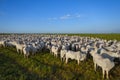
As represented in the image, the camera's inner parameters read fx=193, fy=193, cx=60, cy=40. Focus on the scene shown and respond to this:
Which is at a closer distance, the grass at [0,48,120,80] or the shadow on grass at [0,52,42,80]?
the grass at [0,48,120,80]

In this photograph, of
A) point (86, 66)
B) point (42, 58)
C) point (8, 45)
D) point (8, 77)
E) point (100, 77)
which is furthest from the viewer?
point (8, 45)

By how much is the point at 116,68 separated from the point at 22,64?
9.68 meters

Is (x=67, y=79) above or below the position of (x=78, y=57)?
below

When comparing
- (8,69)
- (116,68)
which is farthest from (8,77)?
(116,68)

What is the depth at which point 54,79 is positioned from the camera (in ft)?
50.5

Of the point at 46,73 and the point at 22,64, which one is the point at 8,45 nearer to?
the point at 22,64

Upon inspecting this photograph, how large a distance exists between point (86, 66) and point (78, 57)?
118 centimetres

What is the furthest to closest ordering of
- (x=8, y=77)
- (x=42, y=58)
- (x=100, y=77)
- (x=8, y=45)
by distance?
(x=8, y=45) → (x=42, y=58) → (x=8, y=77) → (x=100, y=77)

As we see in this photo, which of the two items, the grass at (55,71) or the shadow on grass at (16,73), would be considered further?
the shadow on grass at (16,73)

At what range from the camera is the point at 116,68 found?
16.5 metres

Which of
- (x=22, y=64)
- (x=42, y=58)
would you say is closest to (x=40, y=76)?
(x=22, y=64)

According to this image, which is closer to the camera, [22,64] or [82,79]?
[82,79]

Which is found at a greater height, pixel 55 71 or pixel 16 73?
pixel 55 71

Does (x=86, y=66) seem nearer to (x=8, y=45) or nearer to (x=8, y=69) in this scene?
(x=8, y=69)
